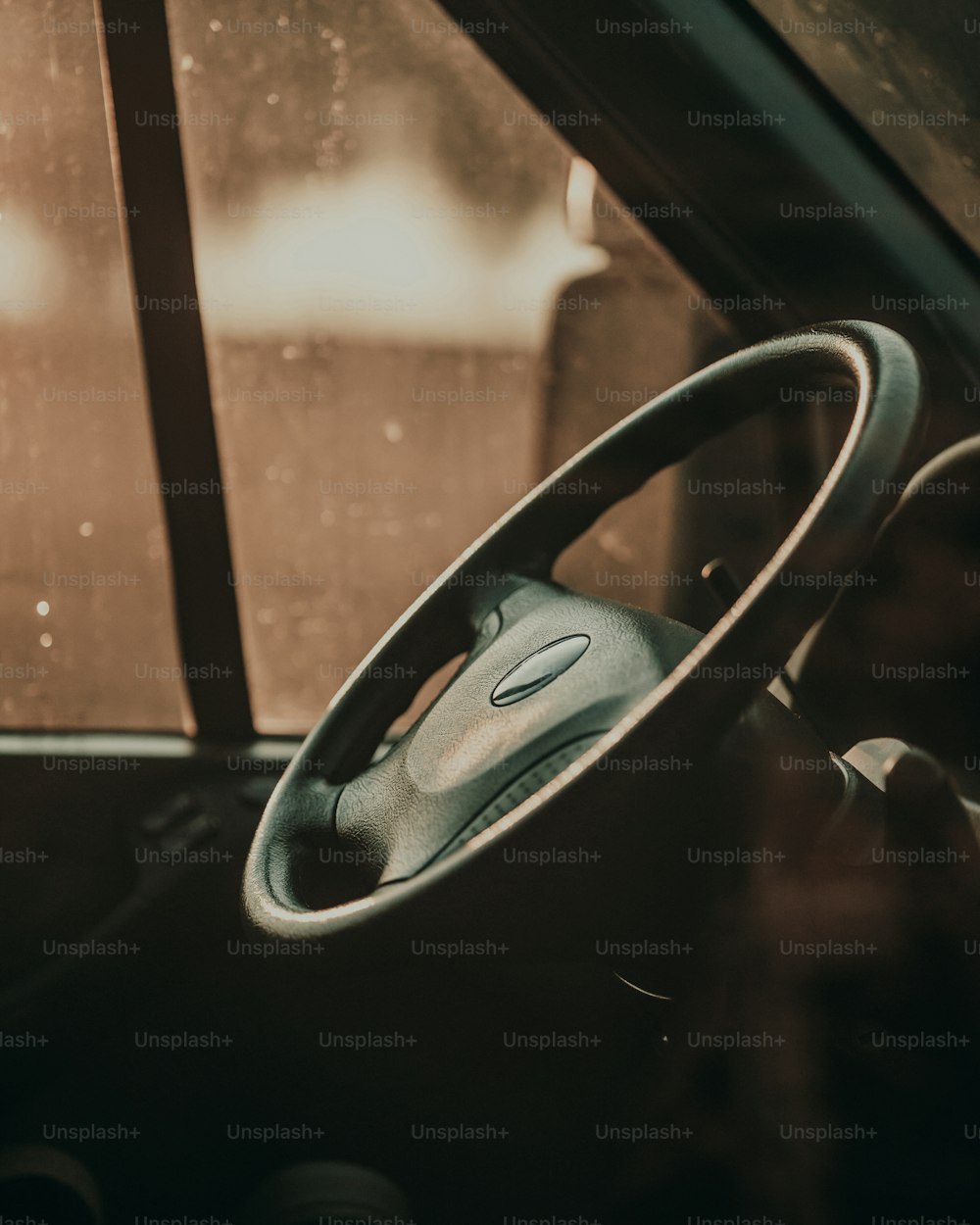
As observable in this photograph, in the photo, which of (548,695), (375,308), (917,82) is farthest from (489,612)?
(375,308)

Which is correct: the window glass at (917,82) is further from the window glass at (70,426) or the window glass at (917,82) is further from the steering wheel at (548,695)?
the window glass at (70,426)

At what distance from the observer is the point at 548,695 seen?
2.78 feet

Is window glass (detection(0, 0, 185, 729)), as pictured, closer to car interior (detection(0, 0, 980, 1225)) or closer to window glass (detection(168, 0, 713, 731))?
car interior (detection(0, 0, 980, 1225))

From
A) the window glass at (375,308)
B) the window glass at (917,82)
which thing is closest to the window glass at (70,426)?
the window glass at (375,308)

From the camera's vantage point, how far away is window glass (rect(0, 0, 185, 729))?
162cm

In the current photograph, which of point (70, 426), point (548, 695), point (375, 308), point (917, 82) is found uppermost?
point (917, 82)

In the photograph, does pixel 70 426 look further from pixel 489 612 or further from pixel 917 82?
pixel 917 82

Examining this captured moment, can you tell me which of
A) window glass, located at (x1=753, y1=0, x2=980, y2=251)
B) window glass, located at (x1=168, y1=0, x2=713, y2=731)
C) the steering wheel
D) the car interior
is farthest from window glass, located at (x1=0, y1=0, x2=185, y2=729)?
window glass, located at (x1=753, y1=0, x2=980, y2=251)

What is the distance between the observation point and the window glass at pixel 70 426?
162 centimetres

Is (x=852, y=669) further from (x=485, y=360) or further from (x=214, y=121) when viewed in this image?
(x=214, y=121)

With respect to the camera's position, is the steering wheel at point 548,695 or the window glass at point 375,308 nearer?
the steering wheel at point 548,695

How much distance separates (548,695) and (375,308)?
1.10 m

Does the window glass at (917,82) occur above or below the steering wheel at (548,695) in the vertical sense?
above

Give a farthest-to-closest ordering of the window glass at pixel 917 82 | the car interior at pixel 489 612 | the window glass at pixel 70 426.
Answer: the window glass at pixel 70 426 < the window glass at pixel 917 82 < the car interior at pixel 489 612
